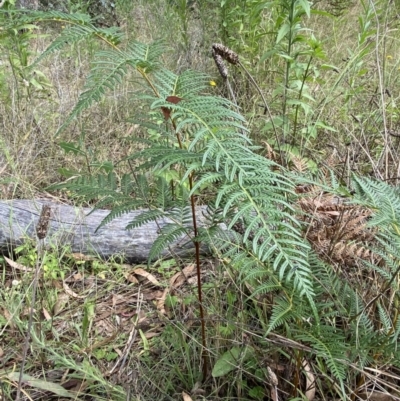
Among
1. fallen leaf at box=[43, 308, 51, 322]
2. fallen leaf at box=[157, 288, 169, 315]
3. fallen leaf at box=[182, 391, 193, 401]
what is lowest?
fallen leaf at box=[43, 308, 51, 322]

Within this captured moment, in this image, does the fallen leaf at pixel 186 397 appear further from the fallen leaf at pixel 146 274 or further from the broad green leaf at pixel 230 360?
the fallen leaf at pixel 146 274

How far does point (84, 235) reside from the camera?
2.19 meters

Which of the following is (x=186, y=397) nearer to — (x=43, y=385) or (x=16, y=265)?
(x=43, y=385)

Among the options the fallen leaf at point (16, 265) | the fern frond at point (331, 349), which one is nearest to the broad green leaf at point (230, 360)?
the fern frond at point (331, 349)

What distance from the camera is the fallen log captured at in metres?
2.13

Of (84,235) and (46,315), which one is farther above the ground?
(84,235)

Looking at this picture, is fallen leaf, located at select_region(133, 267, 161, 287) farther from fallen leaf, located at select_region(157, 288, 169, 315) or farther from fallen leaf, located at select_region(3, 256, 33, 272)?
fallen leaf, located at select_region(3, 256, 33, 272)

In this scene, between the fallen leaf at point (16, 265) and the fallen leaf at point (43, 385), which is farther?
the fallen leaf at point (16, 265)

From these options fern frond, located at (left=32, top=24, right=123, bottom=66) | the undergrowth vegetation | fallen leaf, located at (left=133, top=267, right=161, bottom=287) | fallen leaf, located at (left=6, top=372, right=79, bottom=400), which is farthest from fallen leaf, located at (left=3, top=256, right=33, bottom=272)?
fern frond, located at (left=32, top=24, right=123, bottom=66)

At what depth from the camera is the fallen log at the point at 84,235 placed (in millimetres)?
2133

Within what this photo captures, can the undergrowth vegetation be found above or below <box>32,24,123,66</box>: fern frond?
below

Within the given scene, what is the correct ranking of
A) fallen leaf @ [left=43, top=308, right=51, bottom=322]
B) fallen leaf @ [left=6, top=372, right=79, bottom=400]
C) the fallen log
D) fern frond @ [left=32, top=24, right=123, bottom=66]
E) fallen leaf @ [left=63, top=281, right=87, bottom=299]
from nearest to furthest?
fern frond @ [left=32, top=24, right=123, bottom=66]
fallen leaf @ [left=6, top=372, right=79, bottom=400]
fallen leaf @ [left=43, top=308, right=51, bottom=322]
fallen leaf @ [left=63, top=281, right=87, bottom=299]
the fallen log

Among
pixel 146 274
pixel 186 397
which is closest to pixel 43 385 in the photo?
pixel 186 397

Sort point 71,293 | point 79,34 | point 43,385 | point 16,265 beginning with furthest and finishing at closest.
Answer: point 16,265, point 71,293, point 43,385, point 79,34
